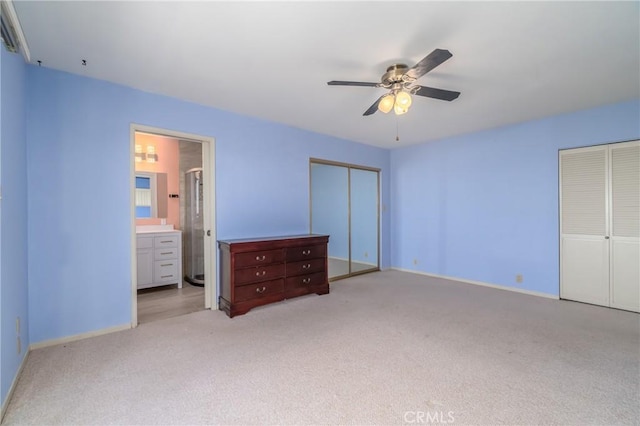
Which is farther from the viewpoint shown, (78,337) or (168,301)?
(168,301)

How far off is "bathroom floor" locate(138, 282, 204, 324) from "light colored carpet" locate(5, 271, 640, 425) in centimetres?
32

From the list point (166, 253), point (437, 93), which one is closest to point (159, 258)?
point (166, 253)

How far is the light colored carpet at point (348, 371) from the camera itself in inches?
66.3

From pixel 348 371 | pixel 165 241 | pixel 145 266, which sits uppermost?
pixel 165 241

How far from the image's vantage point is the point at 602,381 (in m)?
1.98

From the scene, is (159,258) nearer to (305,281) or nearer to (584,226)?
(305,281)

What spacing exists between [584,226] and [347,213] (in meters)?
3.27

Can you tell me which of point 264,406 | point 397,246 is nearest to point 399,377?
point 264,406

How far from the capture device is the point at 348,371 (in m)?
2.11

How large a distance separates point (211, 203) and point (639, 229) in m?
5.01

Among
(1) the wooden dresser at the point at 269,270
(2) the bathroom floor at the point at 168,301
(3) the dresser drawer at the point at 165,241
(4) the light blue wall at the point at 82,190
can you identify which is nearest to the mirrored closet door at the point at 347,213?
(1) the wooden dresser at the point at 269,270

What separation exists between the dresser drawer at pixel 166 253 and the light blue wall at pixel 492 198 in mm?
4017

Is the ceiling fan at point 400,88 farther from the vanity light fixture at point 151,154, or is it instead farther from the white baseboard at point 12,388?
the vanity light fixture at point 151,154

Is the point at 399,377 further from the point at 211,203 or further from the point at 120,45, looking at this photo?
the point at 120,45
